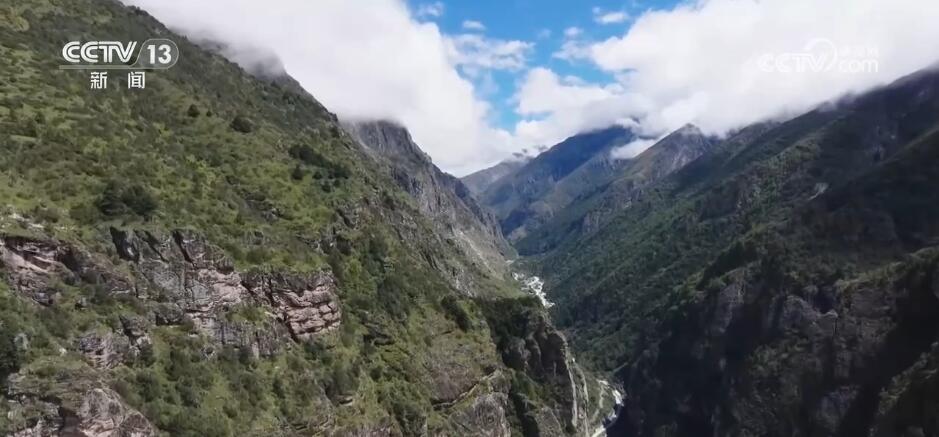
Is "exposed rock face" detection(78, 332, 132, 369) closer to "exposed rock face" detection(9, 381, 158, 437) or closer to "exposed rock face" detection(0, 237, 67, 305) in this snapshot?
"exposed rock face" detection(9, 381, 158, 437)

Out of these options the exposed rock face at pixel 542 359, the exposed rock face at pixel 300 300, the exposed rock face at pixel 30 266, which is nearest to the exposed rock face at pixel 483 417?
the exposed rock face at pixel 542 359

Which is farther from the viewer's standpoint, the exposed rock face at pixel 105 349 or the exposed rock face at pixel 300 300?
the exposed rock face at pixel 300 300

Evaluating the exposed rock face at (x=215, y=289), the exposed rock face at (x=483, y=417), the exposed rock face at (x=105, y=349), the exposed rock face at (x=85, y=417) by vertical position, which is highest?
the exposed rock face at (x=215, y=289)

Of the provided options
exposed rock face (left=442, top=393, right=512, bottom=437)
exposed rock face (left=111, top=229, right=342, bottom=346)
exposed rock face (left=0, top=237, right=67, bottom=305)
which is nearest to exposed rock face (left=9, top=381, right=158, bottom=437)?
exposed rock face (left=0, top=237, right=67, bottom=305)

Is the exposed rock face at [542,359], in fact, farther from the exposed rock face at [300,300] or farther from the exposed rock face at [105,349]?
the exposed rock face at [105,349]

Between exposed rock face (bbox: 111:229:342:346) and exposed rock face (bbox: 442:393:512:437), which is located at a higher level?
exposed rock face (bbox: 111:229:342:346)

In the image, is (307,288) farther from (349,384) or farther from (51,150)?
(51,150)

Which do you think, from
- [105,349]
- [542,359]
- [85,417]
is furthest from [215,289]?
[542,359]

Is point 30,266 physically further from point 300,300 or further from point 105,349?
point 300,300

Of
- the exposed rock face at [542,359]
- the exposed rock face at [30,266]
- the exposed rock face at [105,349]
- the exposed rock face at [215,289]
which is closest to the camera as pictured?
the exposed rock face at [30,266]
